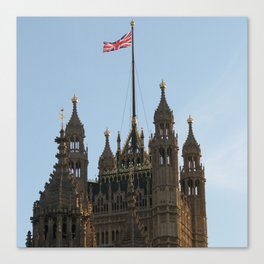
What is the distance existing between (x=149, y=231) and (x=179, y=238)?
191 centimetres

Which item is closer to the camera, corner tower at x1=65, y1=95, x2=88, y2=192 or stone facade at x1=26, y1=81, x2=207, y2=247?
stone facade at x1=26, y1=81, x2=207, y2=247

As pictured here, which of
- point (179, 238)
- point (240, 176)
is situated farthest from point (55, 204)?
point (179, 238)

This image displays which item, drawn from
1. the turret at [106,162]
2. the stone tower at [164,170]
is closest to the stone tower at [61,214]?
the stone tower at [164,170]

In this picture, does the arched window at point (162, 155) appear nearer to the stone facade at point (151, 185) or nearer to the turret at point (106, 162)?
the stone facade at point (151, 185)

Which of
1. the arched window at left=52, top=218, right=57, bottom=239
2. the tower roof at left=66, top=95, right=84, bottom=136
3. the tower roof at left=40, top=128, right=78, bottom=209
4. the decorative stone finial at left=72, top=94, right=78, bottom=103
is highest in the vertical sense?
Result: the tower roof at left=66, top=95, right=84, bottom=136

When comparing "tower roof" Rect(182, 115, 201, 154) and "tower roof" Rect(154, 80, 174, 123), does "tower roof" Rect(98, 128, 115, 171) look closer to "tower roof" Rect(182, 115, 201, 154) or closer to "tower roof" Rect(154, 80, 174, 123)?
"tower roof" Rect(182, 115, 201, 154)

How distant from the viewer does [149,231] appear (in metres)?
44.8

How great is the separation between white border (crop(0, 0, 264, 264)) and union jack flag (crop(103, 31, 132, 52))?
2.53 metres

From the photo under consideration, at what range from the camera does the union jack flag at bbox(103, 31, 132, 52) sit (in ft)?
89.7

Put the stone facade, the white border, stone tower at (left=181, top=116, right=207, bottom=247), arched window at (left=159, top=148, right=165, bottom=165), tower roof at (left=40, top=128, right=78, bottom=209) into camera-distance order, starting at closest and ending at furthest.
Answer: the white border < tower roof at (left=40, top=128, right=78, bottom=209) < the stone facade < arched window at (left=159, top=148, right=165, bottom=165) < stone tower at (left=181, top=116, right=207, bottom=247)

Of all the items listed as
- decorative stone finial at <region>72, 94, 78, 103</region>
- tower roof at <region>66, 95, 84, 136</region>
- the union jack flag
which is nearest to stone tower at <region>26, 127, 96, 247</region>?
decorative stone finial at <region>72, 94, 78, 103</region>
